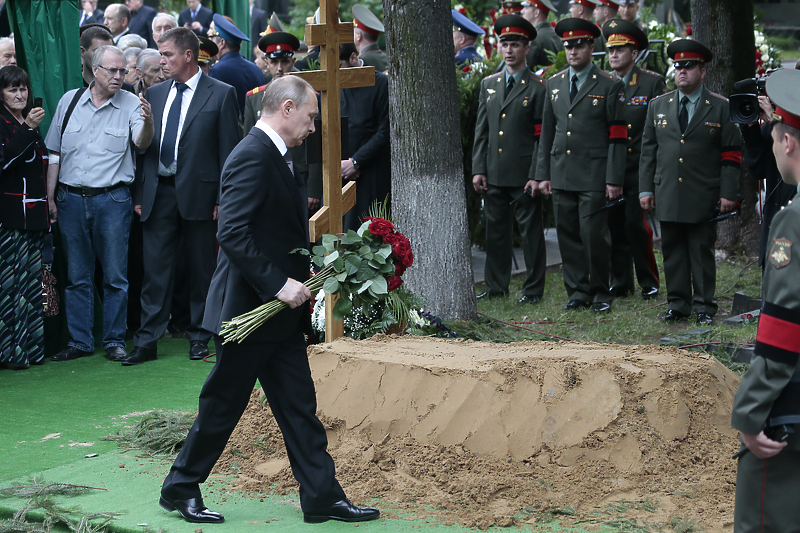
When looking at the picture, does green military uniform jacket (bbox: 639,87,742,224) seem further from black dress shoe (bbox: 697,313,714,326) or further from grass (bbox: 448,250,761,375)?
grass (bbox: 448,250,761,375)

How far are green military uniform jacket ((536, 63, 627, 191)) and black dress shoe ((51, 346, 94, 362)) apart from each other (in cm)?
425

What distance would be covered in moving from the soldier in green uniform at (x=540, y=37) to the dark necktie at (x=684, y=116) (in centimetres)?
320

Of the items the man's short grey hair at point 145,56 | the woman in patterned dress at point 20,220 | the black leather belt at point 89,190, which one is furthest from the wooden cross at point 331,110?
the man's short grey hair at point 145,56

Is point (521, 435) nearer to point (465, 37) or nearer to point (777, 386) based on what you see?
point (777, 386)

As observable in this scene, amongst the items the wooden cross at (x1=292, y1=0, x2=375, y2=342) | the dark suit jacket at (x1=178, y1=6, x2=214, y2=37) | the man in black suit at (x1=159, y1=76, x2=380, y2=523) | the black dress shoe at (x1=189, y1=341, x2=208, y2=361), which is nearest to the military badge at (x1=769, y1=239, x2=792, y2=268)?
the man in black suit at (x1=159, y1=76, x2=380, y2=523)

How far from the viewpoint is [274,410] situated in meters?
3.95

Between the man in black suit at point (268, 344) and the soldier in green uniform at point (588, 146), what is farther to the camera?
the soldier in green uniform at point (588, 146)

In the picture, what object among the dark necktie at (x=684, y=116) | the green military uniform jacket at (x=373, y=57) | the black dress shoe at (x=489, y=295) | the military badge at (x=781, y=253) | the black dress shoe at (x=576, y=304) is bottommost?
the black dress shoe at (x=489, y=295)

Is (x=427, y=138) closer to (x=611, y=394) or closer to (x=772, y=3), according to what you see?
(x=611, y=394)

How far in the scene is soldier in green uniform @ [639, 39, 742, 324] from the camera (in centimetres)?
750

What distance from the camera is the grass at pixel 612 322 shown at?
22.3ft

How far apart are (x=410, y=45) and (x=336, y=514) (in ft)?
13.4

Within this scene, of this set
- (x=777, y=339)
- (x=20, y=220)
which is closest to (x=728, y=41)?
(x=20, y=220)

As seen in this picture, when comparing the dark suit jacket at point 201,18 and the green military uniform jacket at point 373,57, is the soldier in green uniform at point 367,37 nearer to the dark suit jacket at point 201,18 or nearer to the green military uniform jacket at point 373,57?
the green military uniform jacket at point 373,57
